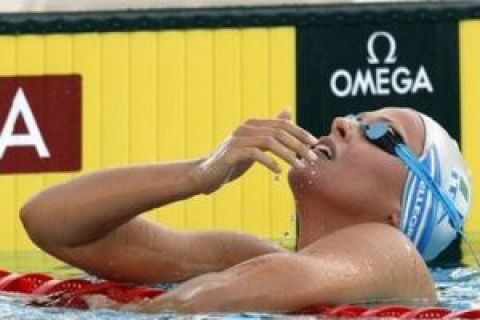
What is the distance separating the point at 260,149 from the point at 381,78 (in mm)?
4227

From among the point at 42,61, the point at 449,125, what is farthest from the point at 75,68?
the point at 449,125

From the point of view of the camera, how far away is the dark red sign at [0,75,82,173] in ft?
23.8

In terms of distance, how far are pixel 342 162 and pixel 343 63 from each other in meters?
3.94

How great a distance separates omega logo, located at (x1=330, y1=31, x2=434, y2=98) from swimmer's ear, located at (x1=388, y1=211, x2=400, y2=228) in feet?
12.5

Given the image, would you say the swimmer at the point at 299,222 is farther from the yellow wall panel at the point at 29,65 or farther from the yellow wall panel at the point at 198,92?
the yellow wall panel at the point at 29,65

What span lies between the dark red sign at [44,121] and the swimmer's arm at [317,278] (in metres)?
4.06

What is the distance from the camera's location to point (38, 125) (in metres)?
7.29

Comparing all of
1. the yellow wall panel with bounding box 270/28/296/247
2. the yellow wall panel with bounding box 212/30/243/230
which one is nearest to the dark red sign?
the yellow wall panel with bounding box 212/30/243/230

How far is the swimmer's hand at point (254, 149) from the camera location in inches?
120

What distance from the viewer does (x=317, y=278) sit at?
10.3 ft

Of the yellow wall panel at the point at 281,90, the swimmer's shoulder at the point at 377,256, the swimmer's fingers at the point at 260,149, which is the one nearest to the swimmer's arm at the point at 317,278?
the swimmer's shoulder at the point at 377,256

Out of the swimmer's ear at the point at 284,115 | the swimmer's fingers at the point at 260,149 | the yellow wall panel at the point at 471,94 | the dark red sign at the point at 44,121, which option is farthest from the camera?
the dark red sign at the point at 44,121

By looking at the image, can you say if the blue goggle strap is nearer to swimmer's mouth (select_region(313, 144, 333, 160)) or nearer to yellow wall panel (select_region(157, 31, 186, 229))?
swimmer's mouth (select_region(313, 144, 333, 160))

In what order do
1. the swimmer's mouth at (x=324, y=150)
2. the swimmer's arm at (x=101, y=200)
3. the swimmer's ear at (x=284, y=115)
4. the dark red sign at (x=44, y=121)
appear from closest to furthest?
the swimmer's ear at (x=284, y=115), the swimmer's arm at (x=101, y=200), the swimmer's mouth at (x=324, y=150), the dark red sign at (x=44, y=121)
